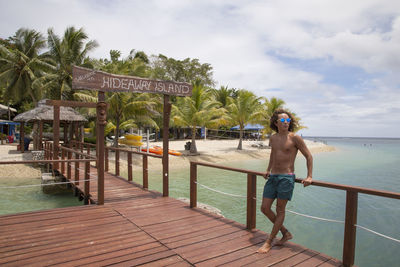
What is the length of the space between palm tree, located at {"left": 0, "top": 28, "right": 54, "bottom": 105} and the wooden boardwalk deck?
18025 mm

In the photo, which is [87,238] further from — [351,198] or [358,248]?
A: [358,248]

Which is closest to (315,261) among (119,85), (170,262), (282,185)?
(282,185)

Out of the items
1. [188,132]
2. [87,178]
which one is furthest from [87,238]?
[188,132]

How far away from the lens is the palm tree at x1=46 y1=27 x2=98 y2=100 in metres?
17.6

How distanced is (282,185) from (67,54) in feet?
59.9

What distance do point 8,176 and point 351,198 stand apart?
1403 cm

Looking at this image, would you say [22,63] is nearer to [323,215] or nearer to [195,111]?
[195,111]

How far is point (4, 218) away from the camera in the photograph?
4.41m

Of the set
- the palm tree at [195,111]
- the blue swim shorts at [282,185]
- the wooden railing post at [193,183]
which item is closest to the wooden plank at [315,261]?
the blue swim shorts at [282,185]

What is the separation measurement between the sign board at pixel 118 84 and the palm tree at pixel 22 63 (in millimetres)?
16894

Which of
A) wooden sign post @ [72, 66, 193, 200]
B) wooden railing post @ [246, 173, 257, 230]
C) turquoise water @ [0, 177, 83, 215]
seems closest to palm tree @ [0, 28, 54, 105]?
turquoise water @ [0, 177, 83, 215]

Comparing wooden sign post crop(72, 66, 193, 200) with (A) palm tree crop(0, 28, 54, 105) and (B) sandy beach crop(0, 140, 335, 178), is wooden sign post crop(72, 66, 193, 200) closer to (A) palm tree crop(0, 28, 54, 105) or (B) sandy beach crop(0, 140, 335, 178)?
(B) sandy beach crop(0, 140, 335, 178)

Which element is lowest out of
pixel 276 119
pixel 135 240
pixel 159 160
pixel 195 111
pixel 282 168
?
pixel 159 160

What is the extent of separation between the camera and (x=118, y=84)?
5258 millimetres
